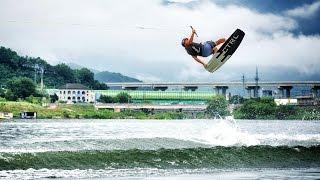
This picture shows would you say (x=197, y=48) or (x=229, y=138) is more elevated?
(x=197, y=48)

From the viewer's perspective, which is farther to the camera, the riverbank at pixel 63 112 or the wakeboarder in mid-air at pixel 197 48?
the riverbank at pixel 63 112

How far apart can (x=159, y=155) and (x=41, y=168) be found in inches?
265

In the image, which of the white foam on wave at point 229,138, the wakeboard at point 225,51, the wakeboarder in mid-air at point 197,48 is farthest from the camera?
the white foam on wave at point 229,138

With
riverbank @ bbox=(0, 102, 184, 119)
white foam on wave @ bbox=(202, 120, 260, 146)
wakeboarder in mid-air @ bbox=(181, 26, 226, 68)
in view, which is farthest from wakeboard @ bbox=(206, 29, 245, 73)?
riverbank @ bbox=(0, 102, 184, 119)

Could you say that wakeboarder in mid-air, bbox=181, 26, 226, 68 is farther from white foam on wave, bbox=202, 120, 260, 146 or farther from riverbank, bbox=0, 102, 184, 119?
riverbank, bbox=0, 102, 184, 119

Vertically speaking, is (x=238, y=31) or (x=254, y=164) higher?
(x=238, y=31)

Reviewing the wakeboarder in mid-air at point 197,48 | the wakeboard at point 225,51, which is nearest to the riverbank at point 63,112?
the wakeboard at point 225,51

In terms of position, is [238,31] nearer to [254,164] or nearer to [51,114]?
[254,164]

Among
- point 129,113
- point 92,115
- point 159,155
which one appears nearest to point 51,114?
point 92,115

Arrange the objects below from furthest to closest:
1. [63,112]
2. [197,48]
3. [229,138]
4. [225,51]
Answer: [63,112] → [229,138] → [225,51] → [197,48]

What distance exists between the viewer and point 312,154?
35.5 m

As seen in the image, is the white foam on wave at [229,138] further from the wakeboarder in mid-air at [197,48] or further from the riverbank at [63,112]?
the riverbank at [63,112]

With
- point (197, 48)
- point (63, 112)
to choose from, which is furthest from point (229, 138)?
point (63, 112)

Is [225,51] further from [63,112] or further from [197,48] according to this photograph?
[63,112]
